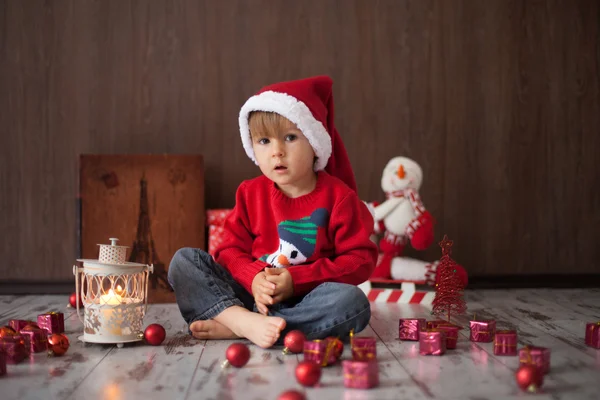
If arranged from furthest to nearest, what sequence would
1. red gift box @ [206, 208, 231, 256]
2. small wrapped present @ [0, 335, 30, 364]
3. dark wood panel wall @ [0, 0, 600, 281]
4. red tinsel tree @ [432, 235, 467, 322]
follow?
dark wood panel wall @ [0, 0, 600, 281]
red gift box @ [206, 208, 231, 256]
red tinsel tree @ [432, 235, 467, 322]
small wrapped present @ [0, 335, 30, 364]

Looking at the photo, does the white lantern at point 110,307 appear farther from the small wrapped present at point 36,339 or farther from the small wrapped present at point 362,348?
the small wrapped present at point 362,348

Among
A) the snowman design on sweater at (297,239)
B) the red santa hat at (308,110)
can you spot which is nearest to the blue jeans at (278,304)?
the snowman design on sweater at (297,239)

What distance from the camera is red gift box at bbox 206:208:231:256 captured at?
101 inches

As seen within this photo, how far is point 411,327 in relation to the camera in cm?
168

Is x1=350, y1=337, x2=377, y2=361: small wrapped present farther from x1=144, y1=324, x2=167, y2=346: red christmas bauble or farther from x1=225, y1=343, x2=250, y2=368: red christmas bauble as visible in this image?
x1=144, y1=324, x2=167, y2=346: red christmas bauble

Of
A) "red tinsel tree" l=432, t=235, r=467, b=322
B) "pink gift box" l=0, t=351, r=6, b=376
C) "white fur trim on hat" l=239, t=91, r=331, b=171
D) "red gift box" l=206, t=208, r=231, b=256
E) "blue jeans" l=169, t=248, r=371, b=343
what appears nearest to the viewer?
"pink gift box" l=0, t=351, r=6, b=376

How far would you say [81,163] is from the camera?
2566 mm

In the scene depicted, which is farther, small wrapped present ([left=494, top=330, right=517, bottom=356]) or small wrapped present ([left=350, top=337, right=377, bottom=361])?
small wrapped present ([left=494, top=330, right=517, bottom=356])

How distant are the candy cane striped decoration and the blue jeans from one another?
72cm

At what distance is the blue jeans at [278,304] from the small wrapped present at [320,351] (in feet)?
0.80

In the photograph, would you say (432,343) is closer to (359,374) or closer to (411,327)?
(411,327)

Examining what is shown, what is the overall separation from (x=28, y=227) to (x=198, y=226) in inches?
28.0

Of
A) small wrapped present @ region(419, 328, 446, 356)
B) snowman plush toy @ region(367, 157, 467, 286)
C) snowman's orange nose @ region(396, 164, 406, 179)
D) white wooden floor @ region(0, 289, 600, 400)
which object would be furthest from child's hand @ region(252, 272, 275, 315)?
snowman's orange nose @ region(396, 164, 406, 179)

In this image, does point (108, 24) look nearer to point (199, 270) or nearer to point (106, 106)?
point (106, 106)
